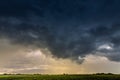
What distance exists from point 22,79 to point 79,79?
115 feet

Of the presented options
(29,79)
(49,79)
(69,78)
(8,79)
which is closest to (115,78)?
(69,78)

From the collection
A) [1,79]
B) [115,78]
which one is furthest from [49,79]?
[115,78]

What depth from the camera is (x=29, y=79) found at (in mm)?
166750

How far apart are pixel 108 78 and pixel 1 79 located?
6630 centimetres

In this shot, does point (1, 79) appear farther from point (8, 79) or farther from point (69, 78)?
point (69, 78)

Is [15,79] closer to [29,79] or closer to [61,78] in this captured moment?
[29,79]

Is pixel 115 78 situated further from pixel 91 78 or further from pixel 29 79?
pixel 29 79

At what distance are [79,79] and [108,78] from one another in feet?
59.1

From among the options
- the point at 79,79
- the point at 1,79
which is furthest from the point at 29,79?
the point at 79,79

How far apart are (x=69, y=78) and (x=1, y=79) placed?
42.2m

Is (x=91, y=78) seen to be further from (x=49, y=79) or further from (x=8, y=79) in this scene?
(x=8, y=79)

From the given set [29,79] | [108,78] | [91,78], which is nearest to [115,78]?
[108,78]

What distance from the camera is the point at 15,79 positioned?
167 m

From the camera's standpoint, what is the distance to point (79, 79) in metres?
169
